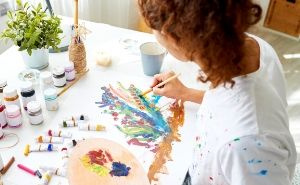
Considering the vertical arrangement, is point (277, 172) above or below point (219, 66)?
below

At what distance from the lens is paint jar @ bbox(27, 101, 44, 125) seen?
0.91 m

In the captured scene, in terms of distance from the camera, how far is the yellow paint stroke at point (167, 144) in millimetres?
821

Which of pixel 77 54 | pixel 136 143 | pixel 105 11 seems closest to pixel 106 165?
pixel 136 143

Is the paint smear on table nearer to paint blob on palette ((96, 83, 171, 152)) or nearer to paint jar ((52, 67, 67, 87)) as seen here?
paint blob on palette ((96, 83, 171, 152))

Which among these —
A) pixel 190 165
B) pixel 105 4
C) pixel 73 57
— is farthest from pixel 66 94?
pixel 105 4

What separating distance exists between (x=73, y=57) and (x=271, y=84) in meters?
Result: 0.65

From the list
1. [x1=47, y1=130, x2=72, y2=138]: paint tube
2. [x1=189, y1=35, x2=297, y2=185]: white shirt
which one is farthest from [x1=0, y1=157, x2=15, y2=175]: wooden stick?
[x1=189, y1=35, x2=297, y2=185]: white shirt

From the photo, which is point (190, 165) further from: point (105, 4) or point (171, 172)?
point (105, 4)

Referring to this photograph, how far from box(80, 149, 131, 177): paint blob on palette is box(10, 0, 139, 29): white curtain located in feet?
3.60

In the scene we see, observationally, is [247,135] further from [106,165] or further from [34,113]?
[34,113]

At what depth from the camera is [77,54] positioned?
1.09 metres

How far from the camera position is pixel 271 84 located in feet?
2.41

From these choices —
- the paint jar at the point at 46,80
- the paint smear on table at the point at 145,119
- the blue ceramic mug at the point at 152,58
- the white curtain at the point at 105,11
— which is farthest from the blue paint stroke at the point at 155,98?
the white curtain at the point at 105,11

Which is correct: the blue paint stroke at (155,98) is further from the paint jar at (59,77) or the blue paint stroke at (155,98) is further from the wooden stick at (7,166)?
the wooden stick at (7,166)
